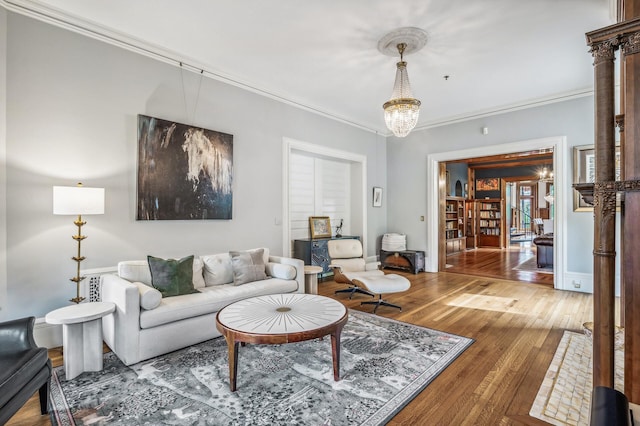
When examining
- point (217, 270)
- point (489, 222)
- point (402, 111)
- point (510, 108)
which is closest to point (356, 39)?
point (402, 111)

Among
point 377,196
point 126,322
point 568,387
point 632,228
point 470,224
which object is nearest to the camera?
point 632,228

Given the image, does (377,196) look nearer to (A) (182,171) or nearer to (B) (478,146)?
(B) (478,146)

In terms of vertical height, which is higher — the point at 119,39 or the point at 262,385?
the point at 119,39

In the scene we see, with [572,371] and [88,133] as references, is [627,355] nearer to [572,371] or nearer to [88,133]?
[572,371]

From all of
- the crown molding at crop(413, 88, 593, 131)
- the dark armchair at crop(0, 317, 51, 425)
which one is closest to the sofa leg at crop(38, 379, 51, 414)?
the dark armchair at crop(0, 317, 51, 425)

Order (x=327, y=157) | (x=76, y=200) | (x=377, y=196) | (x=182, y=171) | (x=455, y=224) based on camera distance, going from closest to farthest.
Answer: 1. (x=76, y=200)
2. (x=182, y=171)
3. (x=327, y=157)
4. (x=377, y=196)
5. (x=455, y=224)

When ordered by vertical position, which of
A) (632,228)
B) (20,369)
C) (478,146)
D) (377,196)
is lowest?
(20,369)

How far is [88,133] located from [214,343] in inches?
94.2

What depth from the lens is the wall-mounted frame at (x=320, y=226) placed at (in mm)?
5840

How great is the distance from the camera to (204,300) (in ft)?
9.93

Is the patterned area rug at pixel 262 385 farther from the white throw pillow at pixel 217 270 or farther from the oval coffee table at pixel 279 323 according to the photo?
the white throw pillow at pixel 217 270

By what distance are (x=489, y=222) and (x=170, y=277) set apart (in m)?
10.7

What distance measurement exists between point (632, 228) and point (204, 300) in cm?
302

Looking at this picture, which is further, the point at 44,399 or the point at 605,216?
the point at 44,399
